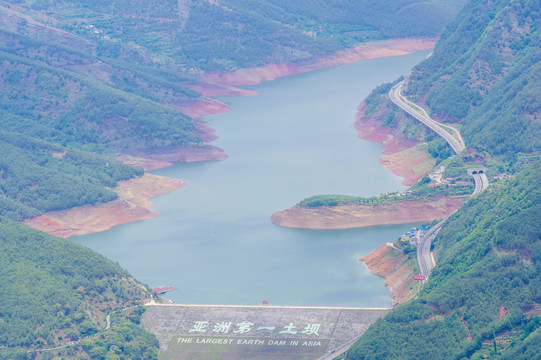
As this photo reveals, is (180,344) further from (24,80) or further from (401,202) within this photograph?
(24,80)

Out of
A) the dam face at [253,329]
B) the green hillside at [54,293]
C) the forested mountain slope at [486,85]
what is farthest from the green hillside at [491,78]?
the green hillside at [54,293]

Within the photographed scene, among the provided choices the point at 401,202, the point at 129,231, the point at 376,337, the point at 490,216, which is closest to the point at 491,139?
the point at 401,202

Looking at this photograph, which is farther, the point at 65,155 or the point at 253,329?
the point at 65,155

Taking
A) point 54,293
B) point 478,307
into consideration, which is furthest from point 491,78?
point 54,293

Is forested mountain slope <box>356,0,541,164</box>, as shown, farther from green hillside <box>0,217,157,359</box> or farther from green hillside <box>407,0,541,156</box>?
green hillside <box>0,217,157,359</box>

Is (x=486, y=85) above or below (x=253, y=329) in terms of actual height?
above

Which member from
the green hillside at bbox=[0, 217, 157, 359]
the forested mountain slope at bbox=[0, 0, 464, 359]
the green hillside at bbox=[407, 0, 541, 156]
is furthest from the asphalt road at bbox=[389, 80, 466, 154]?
the green hillside at bbox=[0, 217, 157, 359]

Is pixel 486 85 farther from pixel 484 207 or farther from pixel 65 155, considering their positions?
pixel 65 155
